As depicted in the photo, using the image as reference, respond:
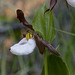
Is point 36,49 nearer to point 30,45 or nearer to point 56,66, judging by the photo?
point 56,66

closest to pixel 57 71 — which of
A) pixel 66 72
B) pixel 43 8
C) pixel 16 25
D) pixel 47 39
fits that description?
pixel 66 72

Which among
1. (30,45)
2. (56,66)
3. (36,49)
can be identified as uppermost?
(30,45)

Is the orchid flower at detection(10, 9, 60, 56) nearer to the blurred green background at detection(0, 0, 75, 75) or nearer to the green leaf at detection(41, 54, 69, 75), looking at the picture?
the green leaf at detection(41, 54, 69, 75)

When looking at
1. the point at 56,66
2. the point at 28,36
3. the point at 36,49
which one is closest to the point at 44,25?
the point at 28,36

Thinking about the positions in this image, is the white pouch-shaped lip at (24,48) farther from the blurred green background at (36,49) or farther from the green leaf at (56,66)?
the blurred green background at (36,49)

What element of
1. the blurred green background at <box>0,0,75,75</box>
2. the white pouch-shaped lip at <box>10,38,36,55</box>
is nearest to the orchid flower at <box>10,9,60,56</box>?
the white pouch-shaped lip at <box>10,38,36,55</box>

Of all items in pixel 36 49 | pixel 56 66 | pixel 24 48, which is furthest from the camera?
pixel 36 49

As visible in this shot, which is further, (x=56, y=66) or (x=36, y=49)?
(x=36, y=49)
